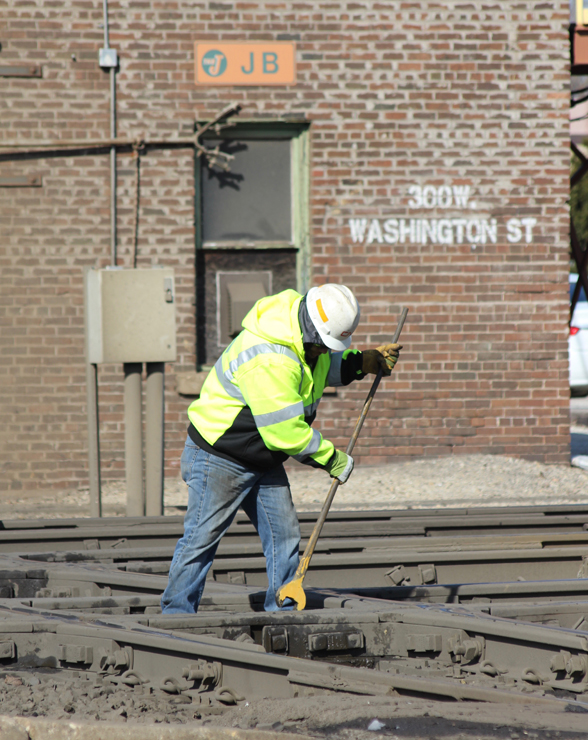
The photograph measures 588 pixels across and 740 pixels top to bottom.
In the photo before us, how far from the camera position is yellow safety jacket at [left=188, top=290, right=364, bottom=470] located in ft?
11.7

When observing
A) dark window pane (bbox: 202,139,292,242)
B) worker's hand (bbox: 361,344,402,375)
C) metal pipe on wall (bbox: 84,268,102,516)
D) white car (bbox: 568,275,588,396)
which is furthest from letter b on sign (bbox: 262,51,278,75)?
white car (bbox: 568,275,588,396)

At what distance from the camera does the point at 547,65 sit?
9.09m

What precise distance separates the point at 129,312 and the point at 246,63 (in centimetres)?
380

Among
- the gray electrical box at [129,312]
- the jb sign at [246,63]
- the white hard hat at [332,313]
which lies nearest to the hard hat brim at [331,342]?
the white hard hat at [332,313]

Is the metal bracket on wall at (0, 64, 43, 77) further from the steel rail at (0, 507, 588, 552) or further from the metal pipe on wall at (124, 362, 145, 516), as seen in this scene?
the steel rail at (0, 507, 588, 552)

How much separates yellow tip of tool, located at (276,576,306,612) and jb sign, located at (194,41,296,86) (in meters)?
6.51

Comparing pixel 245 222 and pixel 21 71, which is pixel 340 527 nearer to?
pixel 245 222

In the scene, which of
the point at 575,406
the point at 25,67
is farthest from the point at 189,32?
the point at 575,406

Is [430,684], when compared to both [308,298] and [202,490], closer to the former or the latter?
[202,490]

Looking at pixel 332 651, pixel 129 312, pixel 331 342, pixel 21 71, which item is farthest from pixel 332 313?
pixel 21 71

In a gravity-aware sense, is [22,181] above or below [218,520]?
above

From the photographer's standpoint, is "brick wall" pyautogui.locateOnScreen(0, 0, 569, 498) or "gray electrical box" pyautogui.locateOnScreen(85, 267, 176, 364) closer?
"gray electrical box" pyautogui.locateOnScreen(85, 267, 176, 364)

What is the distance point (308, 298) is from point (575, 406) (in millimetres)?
14461

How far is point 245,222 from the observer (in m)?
9.01
